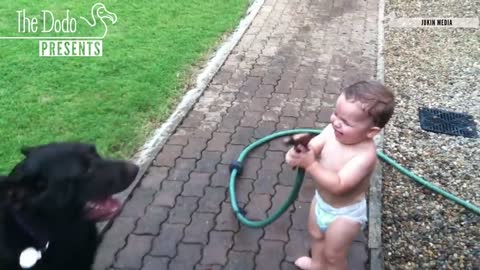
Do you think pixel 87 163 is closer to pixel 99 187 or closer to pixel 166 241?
pixel 99 187

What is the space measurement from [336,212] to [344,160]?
293mm

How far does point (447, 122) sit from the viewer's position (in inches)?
213

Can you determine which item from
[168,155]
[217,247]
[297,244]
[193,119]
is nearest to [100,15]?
[193,119]

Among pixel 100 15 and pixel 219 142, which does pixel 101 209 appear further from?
pixel 100 15

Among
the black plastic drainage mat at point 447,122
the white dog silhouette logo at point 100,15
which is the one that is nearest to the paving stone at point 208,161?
the black plastic drainage mat at point 447,122

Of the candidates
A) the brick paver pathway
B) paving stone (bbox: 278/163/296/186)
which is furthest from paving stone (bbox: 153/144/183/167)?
paving stone (bbox: 278/163/296/186)

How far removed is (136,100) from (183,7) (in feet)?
10.6

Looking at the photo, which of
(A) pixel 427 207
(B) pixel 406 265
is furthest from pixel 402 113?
(B) pixel 406 265

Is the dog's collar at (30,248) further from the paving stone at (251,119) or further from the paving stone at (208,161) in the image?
the paving stone at (251,119)

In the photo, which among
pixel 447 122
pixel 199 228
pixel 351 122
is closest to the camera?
pixel 351 122

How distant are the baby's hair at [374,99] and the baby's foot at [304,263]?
1066mm

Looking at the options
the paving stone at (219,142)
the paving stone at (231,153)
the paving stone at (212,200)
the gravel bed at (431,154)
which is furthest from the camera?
the paving stone at (219,142)

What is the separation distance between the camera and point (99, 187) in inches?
109

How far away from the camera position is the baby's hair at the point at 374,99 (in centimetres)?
266
